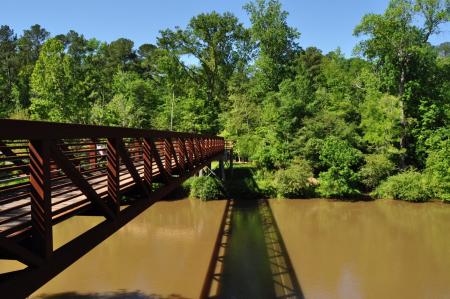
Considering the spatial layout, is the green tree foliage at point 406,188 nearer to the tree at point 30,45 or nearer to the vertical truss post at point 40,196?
the vertical truss post at point 40,196

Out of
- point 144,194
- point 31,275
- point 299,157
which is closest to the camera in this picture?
point 31,275

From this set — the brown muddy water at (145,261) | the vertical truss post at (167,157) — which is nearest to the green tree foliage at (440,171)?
the brown muddy water at (145,261)

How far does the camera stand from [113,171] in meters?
5.27

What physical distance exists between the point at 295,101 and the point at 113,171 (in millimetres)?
21598

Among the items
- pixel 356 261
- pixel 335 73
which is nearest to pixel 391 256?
pixel 356 261

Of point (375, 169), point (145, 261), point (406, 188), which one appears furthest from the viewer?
point (375, 169)

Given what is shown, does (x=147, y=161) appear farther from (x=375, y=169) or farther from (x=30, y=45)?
(x=30, y=45)

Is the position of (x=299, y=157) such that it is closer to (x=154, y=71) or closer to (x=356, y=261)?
(x=356, y=261)

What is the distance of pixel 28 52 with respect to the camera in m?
53.3

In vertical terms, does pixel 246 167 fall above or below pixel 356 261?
above

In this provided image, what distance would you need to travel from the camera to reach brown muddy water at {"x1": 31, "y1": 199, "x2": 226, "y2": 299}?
10.4m

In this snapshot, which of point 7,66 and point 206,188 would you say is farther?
point 7,66

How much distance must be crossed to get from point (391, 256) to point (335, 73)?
80.8ft

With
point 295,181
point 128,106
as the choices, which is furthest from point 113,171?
point 128,106
